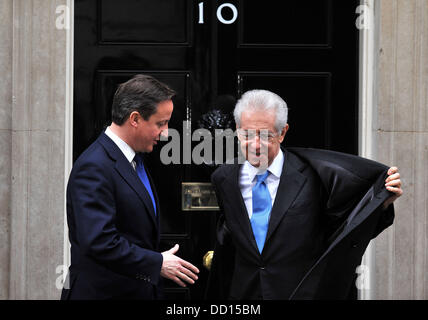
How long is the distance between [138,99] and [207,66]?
4.78 ft

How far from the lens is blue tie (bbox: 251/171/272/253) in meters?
2.95

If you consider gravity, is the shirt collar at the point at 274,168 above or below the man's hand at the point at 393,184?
above

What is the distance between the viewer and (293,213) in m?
2.90

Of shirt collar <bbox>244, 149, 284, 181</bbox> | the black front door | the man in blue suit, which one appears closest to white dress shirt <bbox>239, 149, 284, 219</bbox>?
shirt collar <bbox>244, 149, 284, 181</bbox>

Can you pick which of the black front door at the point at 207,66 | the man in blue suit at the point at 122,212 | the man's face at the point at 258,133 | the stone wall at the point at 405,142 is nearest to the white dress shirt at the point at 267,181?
the man's face at the point at 258,133

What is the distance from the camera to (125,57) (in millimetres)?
4246

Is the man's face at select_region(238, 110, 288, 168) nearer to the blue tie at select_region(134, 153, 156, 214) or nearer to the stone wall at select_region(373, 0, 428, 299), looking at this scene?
the blue tie at select_region(134, 153, 156, 214)

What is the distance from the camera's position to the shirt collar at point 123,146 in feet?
9.59

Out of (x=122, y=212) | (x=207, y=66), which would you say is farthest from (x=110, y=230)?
(x=207, y=66)

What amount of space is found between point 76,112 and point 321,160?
80.0 inches

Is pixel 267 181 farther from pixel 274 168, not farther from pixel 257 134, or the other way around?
pixel 257 134

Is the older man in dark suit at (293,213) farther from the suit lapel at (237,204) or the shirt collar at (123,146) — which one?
the shirt collar at (123,146)

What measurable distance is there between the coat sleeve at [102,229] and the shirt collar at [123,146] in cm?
19
